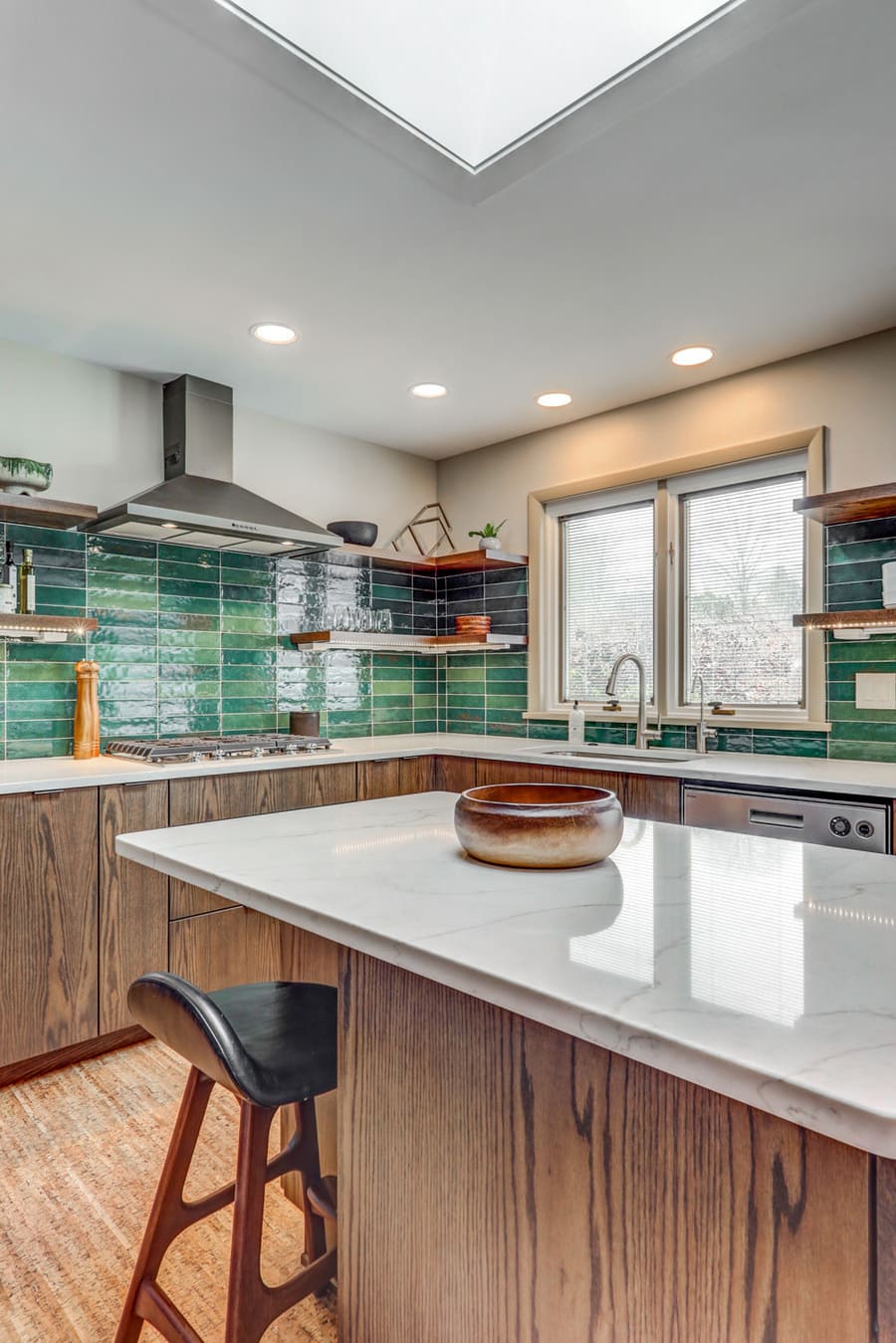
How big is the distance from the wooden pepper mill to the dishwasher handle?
7.88 feet

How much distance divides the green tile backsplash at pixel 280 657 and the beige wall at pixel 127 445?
28 centimetres

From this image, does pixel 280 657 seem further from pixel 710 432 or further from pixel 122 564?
pixel 710 432

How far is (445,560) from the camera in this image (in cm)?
416

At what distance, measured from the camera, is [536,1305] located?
3.11 ft

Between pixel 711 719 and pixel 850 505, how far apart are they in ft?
3.46

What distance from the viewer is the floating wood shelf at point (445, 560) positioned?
391cm

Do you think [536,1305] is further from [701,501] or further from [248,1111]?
[701,501]

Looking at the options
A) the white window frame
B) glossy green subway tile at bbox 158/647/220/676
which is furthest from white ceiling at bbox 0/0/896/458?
glossy green subway tile at bbox 158/647/220/676

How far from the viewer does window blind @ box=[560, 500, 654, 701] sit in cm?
380

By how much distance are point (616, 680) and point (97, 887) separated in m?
2.42

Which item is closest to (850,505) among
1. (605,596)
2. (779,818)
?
(779,818)

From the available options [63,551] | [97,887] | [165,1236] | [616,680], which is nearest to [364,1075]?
[165,1236]

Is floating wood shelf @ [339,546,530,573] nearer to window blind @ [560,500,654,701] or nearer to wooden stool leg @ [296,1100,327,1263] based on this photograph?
window blind @ [560,500,654,701]

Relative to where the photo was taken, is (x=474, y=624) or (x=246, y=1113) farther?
(x=474, y=624)
